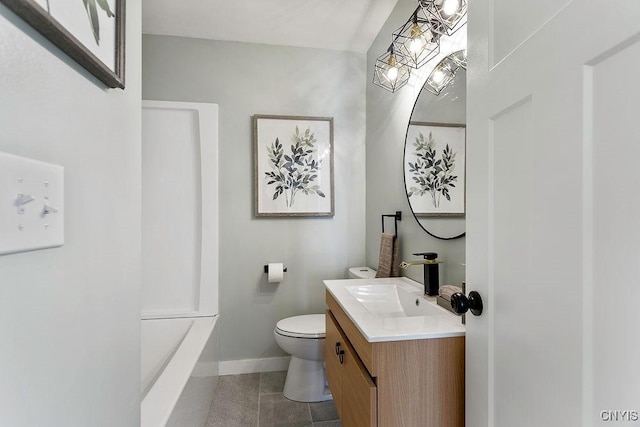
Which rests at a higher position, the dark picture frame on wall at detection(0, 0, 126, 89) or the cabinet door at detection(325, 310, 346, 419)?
the dark picture frame on wall at detection(0, 0, 126, 89)

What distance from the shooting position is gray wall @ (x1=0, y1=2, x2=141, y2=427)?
16.5 inches

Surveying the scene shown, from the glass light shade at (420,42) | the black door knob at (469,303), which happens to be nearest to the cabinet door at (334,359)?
the black door knob at (469,303)

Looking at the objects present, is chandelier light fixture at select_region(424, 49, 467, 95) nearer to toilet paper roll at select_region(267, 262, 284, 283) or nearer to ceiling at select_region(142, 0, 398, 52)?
ceiling at select_region(142, 0, 398, 52)

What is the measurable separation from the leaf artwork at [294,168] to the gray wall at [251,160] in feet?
0.54

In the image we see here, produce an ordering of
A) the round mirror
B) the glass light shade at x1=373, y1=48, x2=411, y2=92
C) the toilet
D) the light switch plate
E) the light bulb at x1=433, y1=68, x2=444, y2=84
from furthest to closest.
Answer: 1. the toilet
2. the glass light shade at x1=373, y1=48, x2=411, y2=92
3. the light bulb at x1=433, y1=68, x2=444, y2=84
4. the round mirror
5. the light switch plate

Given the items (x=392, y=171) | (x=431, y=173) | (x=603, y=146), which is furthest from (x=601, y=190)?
(x=392, y=171)

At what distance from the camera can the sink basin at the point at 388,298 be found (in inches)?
60.4

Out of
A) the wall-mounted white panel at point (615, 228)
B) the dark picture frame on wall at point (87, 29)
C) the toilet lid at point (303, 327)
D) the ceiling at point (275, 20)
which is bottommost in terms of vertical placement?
the toilet lid at point (303, 327)

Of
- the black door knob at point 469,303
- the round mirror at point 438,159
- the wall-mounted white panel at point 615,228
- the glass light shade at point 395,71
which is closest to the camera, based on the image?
the wall-mounted white panel at point 615,228

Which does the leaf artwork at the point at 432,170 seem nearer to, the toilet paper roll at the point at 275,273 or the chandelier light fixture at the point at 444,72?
the chandelier light fixture at the point at 444,72

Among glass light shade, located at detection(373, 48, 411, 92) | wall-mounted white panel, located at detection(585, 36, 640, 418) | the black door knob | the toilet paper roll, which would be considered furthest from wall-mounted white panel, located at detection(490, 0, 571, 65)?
the toilet paper roll

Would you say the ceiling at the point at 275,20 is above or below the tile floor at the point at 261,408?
above

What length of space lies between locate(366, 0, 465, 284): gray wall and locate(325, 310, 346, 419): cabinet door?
0.55 meters

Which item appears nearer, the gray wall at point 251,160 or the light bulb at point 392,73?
the light bulb at point 392,73
